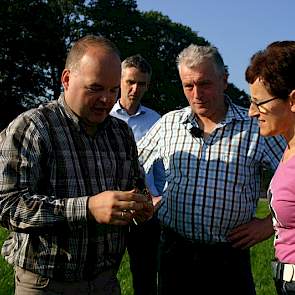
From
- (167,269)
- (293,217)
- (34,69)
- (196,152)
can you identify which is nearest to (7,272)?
(167,269)

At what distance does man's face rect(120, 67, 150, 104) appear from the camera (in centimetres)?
633

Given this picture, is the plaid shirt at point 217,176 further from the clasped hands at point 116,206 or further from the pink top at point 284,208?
the clasped hands at point 116,206

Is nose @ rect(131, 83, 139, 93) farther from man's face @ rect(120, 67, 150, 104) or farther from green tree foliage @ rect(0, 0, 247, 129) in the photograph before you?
green tree foliage @ rect(0, 0, 247, 129)

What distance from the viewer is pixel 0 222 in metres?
3.21

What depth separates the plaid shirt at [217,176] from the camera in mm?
4367

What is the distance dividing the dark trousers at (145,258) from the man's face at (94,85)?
2.44m

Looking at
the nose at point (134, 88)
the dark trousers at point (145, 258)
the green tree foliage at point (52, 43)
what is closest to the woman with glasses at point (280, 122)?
the dark trousers at point (145, 258)

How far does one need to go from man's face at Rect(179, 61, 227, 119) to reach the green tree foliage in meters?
38.3

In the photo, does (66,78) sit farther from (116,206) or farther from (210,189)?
(210,189)

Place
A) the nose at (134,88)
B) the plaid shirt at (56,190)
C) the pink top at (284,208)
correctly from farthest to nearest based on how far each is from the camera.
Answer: the nose at (134,88) → the pink top at (284,208) → the plaid shirt at (56,190)

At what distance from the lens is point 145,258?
5.68 metres

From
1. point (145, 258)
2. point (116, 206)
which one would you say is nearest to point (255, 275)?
point (145, 258)

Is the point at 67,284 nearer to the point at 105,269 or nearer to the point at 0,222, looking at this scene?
the point at 105,269

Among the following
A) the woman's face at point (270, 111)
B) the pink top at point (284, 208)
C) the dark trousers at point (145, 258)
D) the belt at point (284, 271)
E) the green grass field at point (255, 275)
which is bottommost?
the green grass field at point (255, 275)
